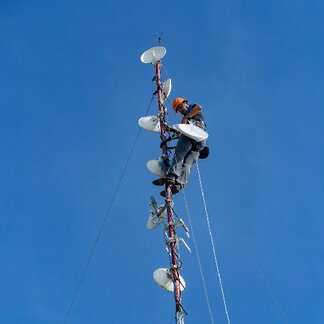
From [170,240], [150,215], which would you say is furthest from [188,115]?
[170,240]

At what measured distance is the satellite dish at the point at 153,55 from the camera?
19.5 meters

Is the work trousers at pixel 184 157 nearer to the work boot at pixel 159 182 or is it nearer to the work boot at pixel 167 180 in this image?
the work boot at pixel 167 180

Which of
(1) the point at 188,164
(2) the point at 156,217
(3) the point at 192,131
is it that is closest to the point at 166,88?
(3) the point at 192,131

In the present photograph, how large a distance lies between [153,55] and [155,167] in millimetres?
4560

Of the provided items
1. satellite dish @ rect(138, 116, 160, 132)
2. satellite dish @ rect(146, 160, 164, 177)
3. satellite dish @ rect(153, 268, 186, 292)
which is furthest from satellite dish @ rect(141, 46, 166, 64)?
satellite dish @ rect(153, 268, 186, 292)

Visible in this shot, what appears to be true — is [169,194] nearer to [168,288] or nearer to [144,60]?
[168,288]

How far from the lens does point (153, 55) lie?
19594 millimetres

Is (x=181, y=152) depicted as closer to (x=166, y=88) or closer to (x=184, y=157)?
(x=184, y=157)

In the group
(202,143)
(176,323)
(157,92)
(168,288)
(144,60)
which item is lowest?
(176,323)

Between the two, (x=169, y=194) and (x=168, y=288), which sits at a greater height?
(x=169, y=194)

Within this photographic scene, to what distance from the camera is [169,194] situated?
51.9 ft

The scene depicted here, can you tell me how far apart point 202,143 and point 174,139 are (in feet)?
2.59

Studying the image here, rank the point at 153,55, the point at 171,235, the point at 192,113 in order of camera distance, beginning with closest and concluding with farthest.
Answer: the point at 171,235 < the point at 192,113 < the point at 153,55

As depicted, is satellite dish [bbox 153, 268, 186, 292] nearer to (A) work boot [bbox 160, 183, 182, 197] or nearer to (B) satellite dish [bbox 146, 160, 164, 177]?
(A) work boot [bbox 160, 183, 182, 197]
